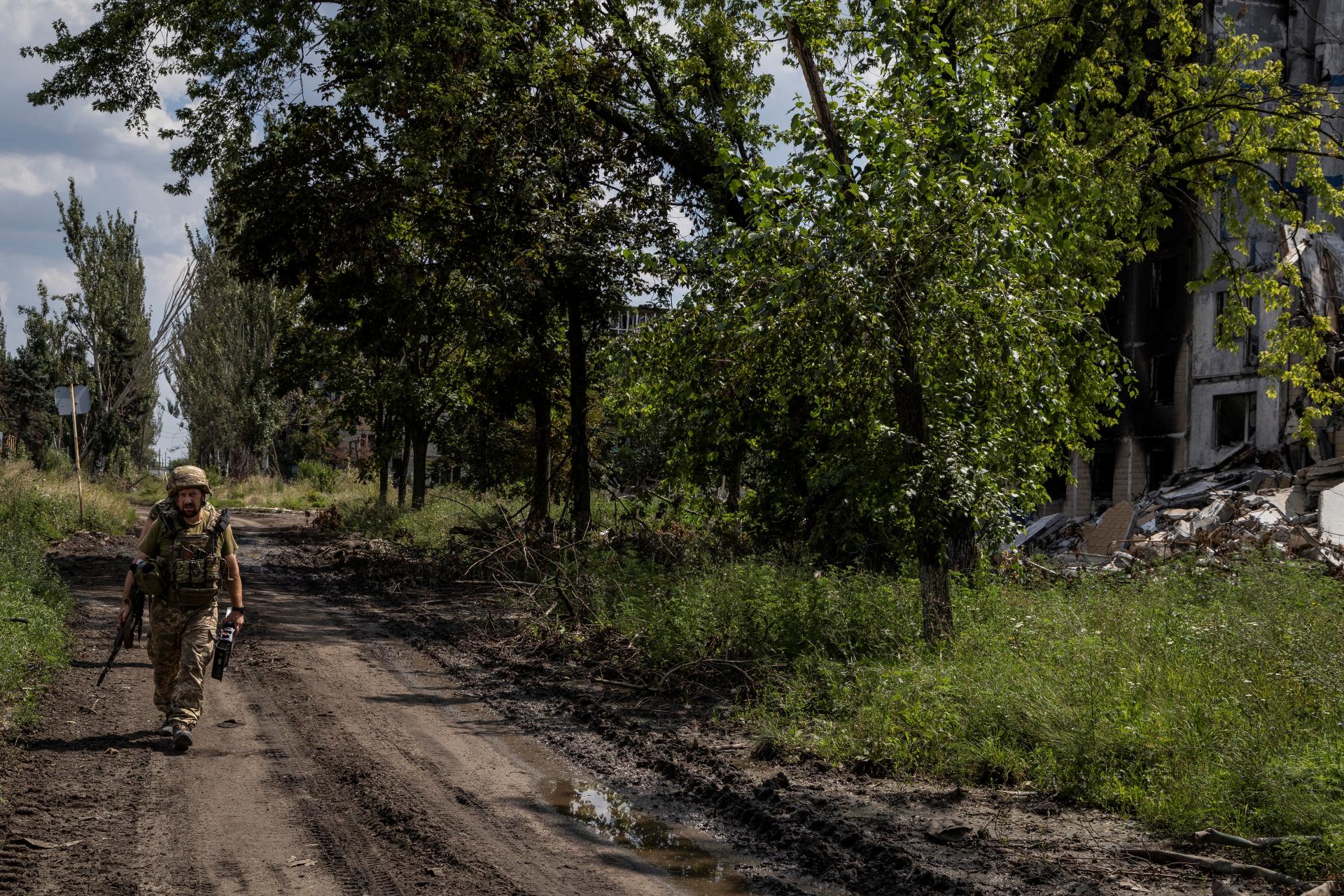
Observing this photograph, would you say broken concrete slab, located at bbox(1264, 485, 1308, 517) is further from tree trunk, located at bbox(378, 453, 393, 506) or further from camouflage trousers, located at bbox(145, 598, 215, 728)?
tree trunk, located at bbox(378, 453, 393, 506)

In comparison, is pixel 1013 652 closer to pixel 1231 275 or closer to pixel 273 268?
pixel 1231 275

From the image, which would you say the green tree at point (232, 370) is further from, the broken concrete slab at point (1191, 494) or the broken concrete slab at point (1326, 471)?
the broken concrete slab at point (1326, 471)

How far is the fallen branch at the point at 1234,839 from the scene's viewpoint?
5.18m

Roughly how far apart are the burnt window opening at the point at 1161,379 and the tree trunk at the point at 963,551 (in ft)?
85.4

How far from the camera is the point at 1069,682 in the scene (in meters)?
7.58

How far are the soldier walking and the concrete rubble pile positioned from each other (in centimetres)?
1049

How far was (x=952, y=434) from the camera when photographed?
9727 millimetres

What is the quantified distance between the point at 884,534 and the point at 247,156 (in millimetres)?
11469

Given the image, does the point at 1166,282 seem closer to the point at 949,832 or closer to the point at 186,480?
the point at 949,832

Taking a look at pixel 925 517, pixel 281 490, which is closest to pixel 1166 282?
pixel 925 517

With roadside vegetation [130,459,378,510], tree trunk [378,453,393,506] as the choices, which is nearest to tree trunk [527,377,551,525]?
tree trunk [378,453,393,506]

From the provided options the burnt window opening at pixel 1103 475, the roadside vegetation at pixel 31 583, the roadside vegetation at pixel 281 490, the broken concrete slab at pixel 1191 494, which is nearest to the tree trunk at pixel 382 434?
the roadside vegetation at pixel 31 583

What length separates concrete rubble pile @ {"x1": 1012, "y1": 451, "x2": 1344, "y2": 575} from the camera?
1772 centimetres

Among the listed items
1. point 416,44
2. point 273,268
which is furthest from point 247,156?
point 416,44
